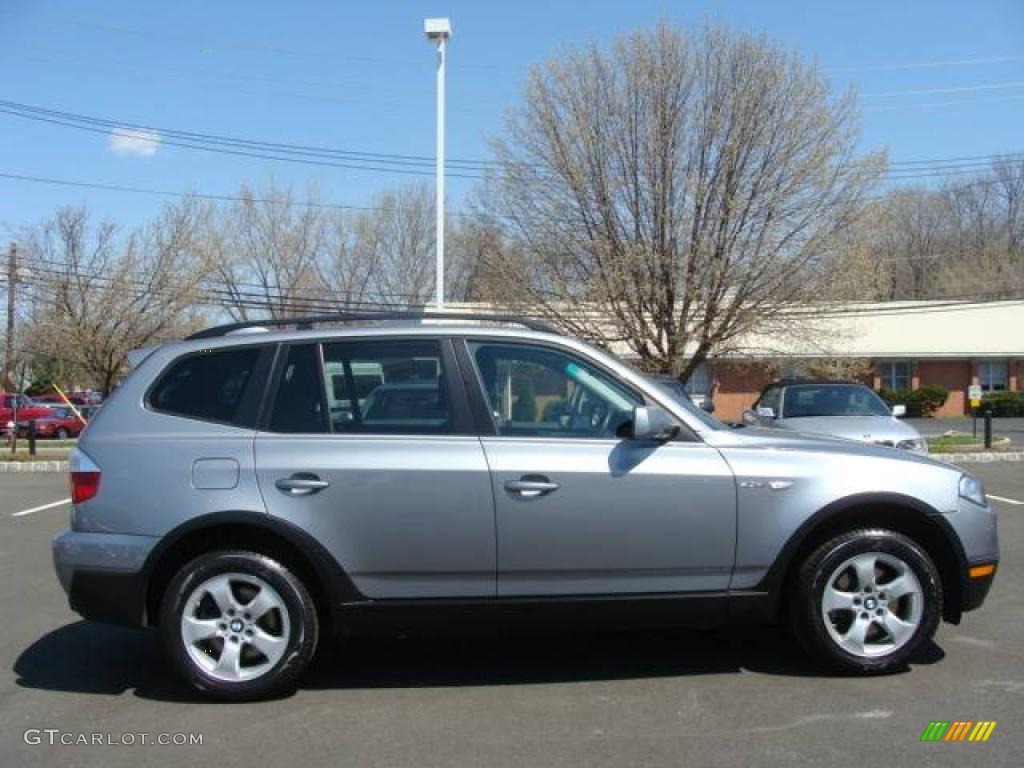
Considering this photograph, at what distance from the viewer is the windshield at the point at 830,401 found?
40.3 ft

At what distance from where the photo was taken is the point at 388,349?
491cm

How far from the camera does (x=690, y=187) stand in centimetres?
1994

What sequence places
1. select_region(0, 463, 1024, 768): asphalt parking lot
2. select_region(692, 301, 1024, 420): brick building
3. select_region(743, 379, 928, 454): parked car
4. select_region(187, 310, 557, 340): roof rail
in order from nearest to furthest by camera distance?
1. select_region(0, 463, 1024, 768): asphalt parking lot
2. select_region(187, 310, 557, 340): roof rail
3. select_region(743, 379, 928, 454): parked car
4. select_region(692, 301, 1024, 420): brick building

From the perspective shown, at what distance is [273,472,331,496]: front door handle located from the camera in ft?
15.0

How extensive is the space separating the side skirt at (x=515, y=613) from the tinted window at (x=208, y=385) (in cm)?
120

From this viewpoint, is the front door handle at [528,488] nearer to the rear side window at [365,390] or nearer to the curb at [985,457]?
the rear side window at [365,390]

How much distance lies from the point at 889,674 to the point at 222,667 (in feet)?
11.1

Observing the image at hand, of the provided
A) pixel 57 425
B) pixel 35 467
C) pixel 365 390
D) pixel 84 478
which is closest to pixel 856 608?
pixel 365 390

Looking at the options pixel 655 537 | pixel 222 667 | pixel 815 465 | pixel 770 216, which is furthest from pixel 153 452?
pixel 770 216

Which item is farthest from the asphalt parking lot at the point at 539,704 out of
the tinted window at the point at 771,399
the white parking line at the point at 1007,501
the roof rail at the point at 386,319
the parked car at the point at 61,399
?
the parked car at the point at 61,399

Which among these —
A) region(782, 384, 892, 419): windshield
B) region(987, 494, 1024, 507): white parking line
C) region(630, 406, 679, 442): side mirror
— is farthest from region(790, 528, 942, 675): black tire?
region(987, 494, 1024, 507): white parking line

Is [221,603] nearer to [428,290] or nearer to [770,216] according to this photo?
[770,216]

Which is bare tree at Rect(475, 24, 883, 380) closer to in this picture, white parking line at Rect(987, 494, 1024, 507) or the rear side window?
white parking line at Rect(987, 494, 1024, 507)

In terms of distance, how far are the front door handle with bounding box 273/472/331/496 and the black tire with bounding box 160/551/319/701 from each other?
0.38 meters
